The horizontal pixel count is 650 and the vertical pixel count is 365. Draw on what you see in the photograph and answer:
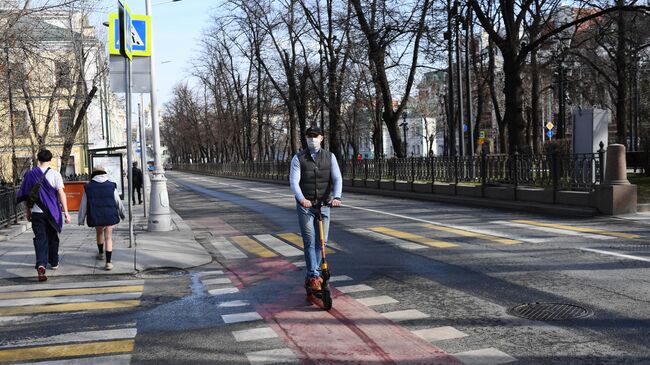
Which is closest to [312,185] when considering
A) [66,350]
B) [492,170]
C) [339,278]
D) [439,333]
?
[339,278]

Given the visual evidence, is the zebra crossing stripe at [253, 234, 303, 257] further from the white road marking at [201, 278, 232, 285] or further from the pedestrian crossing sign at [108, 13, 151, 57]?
the pedestrian crossing sign at [108, 13, 151, 57]

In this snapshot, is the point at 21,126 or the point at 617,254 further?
the point at 21,126

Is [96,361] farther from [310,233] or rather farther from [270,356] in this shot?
[310,233]

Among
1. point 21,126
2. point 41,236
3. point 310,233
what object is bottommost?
point 41,236

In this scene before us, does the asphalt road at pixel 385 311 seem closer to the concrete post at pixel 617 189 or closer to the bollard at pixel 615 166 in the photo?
the concrete post at pixel 617 189

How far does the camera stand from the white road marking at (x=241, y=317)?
637 centimetres

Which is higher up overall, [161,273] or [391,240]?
[391,240]

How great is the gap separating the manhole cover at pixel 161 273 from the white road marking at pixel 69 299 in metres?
1.35

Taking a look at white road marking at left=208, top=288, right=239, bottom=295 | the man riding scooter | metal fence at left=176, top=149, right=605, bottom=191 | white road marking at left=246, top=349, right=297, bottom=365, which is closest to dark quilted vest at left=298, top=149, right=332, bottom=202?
the man riding scooter

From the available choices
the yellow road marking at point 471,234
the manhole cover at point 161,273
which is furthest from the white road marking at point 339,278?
the yellow road marking at point 471,234

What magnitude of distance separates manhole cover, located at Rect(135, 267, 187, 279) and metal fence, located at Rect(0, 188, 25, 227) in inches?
281

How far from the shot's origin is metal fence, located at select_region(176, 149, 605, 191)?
1641cm

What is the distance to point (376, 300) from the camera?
7.02 meters

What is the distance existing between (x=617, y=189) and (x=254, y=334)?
39.5 ft
